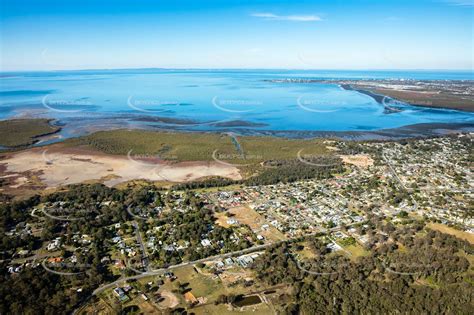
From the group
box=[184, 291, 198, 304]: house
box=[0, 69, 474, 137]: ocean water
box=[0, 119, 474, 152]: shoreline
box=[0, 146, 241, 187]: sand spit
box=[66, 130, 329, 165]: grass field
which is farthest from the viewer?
box=[0, 69, 474, 137]: ocean water

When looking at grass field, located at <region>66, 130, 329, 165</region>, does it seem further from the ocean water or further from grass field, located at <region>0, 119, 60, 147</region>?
grass field, located at <region>0, 119, 60, 147</region>

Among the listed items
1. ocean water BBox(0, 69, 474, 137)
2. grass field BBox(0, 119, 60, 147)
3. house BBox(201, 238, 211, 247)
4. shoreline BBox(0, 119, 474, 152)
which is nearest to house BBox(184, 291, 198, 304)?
house BBox(201, 238, 211, 247)

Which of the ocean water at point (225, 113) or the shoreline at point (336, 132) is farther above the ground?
the ocean water at point (225, 113)

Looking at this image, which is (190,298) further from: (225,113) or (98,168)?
(225,113)

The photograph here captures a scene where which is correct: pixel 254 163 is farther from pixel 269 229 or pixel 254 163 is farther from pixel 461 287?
pixel 461 287

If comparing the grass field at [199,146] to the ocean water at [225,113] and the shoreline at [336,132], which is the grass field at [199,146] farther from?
the ocean water at [225,113]

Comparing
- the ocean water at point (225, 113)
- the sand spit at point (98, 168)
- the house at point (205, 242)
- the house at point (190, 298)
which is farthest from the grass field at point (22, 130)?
the house at point (190, 298)

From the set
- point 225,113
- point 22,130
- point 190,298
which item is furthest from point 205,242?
point 225,113
